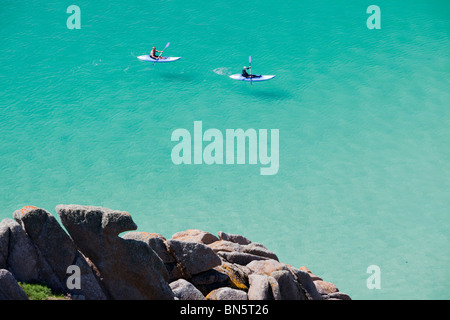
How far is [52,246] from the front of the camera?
48.5 ft

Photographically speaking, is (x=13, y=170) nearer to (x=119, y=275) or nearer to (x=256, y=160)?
(x=256, y=160)

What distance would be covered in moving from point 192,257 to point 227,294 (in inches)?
80.0

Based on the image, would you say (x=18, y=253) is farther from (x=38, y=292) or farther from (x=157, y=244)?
(x=157, y=244)

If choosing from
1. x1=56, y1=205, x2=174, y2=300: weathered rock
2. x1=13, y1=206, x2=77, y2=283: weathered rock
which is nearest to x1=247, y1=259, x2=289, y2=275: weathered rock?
x1=56, y1=205, x2=174, y2=300: weathered rock

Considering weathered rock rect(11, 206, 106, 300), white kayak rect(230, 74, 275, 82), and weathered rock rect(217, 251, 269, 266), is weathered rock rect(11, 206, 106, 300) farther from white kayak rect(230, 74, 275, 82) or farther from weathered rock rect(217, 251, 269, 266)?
white kayak rect(230, 74, 275, 82)

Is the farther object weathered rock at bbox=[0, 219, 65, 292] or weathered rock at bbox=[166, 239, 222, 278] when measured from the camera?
weathered rock at bbox=[166, 239, 222, 278]

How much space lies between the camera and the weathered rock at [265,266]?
711 inches

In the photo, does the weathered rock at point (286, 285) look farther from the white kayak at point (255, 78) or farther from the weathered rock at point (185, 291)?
the white kayak at point (255, 78)

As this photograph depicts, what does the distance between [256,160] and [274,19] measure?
1881cm

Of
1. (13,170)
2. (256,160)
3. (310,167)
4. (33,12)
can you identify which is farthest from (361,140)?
(33,12)

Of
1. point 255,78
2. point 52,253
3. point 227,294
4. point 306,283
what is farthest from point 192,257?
point 255,78

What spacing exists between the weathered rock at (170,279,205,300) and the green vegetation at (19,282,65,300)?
127 inches

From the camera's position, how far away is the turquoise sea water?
1214 inches

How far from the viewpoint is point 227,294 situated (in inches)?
623
